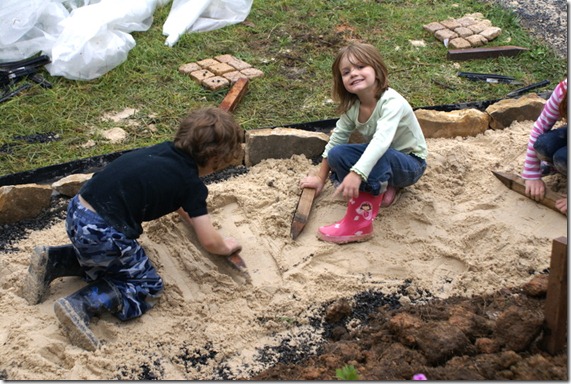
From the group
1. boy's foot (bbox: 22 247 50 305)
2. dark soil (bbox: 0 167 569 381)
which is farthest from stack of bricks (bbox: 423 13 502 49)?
boy's foot (bbox: 22 247 50 305)

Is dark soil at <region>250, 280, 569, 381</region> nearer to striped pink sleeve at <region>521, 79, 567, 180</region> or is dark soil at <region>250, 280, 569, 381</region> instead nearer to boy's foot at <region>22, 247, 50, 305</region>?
striped pink sleeve at <region>521, 79, 567, 180</region>

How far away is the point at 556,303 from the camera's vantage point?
2695mm

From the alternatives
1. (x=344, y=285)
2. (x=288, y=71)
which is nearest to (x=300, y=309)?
(x=344, y=285)

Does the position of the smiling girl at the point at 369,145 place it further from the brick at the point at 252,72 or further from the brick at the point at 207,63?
Answer: the brick at the point at 207,63

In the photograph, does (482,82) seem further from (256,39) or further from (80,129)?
(80,129)

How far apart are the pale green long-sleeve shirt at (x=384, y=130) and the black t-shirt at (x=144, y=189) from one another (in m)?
0.85

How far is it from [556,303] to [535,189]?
1.60 metres

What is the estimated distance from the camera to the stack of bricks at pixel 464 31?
6.79m

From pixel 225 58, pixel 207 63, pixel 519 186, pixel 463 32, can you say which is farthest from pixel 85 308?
pixel 463 32

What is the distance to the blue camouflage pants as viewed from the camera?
3.42 meters

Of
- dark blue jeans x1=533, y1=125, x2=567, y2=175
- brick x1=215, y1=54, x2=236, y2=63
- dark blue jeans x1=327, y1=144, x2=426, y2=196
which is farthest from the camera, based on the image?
brick x1=215, y1=54, x2=236, y2=63

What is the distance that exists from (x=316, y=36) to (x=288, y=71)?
80cm

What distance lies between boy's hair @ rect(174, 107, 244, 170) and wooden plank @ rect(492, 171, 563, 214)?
170 centimetres

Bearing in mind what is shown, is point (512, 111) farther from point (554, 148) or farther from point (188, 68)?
point (188, 68)
